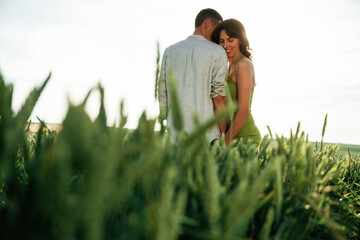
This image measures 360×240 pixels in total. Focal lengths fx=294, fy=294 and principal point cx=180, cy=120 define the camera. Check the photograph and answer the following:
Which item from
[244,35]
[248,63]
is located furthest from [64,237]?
[244,35]

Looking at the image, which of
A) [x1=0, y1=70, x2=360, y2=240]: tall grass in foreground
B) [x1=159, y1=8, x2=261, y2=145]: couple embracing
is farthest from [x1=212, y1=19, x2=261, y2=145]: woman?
[x1=0, y1=70, x2=360, y2=240]: tall grass in foreground

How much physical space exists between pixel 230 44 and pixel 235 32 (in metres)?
0.19

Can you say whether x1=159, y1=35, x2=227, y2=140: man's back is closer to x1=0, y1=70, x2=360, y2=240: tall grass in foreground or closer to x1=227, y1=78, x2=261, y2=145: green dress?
x1=227, y1=78, x2=261, y2=145: green dress

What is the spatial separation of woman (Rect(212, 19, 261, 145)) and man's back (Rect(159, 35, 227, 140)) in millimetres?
232

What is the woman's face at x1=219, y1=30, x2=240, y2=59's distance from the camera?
393 centimetres

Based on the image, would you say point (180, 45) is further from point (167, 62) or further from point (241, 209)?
point (241, 209)

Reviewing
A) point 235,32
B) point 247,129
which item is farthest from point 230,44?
point 247,129

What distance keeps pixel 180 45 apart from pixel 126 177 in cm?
335

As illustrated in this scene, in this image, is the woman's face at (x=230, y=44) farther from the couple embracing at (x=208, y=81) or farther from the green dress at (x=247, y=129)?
the green dress at (x=247, y=129)

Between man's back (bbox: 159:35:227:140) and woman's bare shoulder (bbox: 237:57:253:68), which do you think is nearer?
man's back (bbox: 159:35:227:140)

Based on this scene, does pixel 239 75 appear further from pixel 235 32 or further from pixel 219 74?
pixel 235 32

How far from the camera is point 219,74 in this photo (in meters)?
3.52

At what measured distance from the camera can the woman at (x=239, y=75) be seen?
3459mm

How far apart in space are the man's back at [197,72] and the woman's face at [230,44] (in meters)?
0.45
